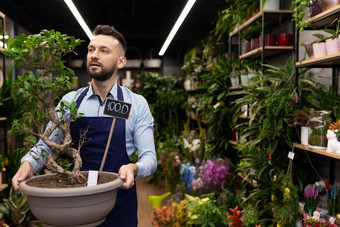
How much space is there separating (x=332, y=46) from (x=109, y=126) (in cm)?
155

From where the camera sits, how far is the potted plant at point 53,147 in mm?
1078

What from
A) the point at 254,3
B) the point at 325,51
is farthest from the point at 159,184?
the point at 325,51

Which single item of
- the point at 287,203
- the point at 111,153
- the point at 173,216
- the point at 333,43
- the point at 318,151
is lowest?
the point at 173,216

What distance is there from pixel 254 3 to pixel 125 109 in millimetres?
2960

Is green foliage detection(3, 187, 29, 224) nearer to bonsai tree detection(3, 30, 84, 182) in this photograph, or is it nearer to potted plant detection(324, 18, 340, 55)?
bonsai tree detection(3, 30, 84, 182)

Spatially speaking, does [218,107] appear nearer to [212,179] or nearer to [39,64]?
[212,179]

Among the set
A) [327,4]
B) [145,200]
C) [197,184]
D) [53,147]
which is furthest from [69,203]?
[145,200]

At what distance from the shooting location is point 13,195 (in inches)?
131

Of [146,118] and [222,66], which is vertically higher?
[222,66]

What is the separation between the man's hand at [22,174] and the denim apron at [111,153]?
0.28 m

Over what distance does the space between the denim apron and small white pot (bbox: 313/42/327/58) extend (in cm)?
154

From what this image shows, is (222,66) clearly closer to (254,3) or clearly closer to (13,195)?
(254,3)

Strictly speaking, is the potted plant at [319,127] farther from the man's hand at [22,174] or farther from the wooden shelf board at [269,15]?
the man's hand at [22,174]

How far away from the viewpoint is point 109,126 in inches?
61.0
